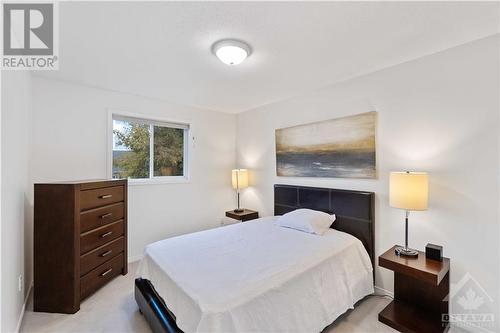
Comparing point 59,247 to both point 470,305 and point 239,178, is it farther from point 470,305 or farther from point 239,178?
point 470,305

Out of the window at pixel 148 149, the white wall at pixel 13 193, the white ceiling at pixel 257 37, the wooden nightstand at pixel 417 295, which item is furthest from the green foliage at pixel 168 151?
the wooden nightstand at pixel 417 295

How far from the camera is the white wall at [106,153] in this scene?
260 cm

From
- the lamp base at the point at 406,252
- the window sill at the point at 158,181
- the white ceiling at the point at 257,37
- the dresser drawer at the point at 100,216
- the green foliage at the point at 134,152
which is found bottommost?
the lamp base at the point at 406,252

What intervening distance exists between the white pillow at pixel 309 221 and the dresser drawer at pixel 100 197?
195cm

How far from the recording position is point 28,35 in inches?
69.6

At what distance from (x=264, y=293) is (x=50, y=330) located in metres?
1.81

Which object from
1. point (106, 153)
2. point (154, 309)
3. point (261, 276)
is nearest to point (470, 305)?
point (261, 276)

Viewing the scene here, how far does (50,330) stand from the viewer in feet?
6.06

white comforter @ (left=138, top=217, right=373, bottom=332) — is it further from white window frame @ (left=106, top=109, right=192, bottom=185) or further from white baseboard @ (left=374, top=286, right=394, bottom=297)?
white window frame @ (left=106, top=109, right=192, bottom=185)

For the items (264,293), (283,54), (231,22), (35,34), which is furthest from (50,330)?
(283,54)

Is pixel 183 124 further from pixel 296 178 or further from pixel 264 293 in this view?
pixel 264 293

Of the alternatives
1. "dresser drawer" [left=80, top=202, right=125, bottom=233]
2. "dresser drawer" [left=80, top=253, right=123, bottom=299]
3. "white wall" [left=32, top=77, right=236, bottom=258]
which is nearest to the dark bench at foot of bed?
"dresser drawer" [left=80, top=253, right=123, bottom=299]

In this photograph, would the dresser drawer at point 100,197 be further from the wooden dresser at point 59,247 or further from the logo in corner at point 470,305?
the logo in corner at point 470,305

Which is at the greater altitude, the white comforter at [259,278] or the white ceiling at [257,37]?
the white ceiling at [257,37]
